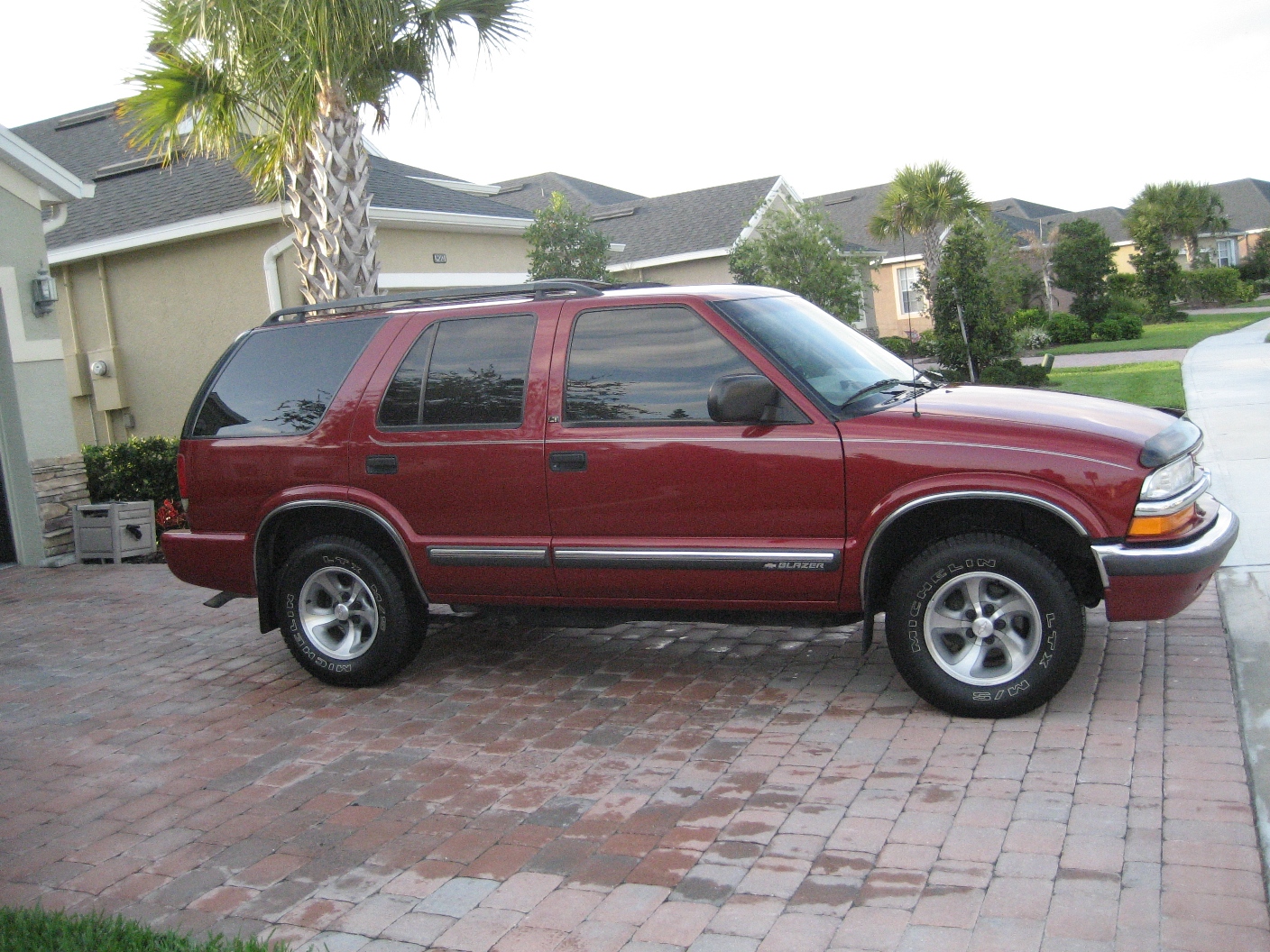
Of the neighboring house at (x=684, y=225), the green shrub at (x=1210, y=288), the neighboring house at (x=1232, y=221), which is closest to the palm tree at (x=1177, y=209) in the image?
the green shrub at (x=1210, y=288)

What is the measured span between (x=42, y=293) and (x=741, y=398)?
9.33 metres

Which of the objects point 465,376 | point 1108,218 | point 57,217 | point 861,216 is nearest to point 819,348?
point 465,376

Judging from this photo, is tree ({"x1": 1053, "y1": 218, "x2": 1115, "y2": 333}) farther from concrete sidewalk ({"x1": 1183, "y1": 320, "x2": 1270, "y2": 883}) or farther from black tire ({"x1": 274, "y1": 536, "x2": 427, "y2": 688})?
black tire ({"x1": 274, "y1": 536, "x2": 427, "y2": 688})

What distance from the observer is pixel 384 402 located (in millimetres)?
6059

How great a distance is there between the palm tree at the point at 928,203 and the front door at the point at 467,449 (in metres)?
33.1

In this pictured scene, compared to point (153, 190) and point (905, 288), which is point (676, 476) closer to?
point (153, 190)

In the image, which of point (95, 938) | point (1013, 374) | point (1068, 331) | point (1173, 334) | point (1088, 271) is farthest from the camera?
point (1088, 271)

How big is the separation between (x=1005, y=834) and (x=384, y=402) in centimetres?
377

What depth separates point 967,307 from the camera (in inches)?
769

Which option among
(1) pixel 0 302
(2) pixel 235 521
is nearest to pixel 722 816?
(2) pixel 235 521

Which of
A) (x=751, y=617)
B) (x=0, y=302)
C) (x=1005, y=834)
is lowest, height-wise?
(x=1005, y=834)

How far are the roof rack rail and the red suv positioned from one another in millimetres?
25

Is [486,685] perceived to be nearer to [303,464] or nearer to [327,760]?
[327,760]

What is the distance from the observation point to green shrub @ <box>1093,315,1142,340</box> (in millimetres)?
34062
